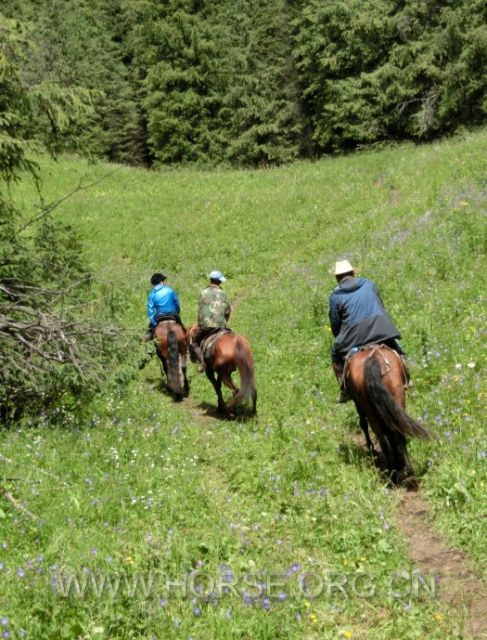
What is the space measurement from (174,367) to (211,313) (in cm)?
164

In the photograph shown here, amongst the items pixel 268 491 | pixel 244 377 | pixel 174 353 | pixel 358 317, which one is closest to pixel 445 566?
pixel 268 491

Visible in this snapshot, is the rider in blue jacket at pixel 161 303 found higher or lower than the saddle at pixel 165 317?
higher

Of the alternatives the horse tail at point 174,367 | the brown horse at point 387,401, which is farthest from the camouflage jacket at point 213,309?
the brown horse at point 387,401

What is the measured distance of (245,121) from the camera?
4631 centimetres

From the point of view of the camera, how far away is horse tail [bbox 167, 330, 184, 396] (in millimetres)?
11945

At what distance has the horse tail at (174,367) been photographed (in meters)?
11.9

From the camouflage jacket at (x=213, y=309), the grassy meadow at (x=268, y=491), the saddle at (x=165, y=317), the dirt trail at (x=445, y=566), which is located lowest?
the dirt trail at (x=445, y=566)

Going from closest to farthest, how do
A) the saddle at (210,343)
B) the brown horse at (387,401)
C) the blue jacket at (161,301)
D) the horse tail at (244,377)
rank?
the brown horse at (387,401) → the horse tail at (244,377) → the saddle at (210,343) → the blue jacket at (161,301)

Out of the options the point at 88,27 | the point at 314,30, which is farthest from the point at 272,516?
the point at 88,27

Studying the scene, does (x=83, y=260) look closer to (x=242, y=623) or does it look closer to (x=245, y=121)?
(x=242, y=623)

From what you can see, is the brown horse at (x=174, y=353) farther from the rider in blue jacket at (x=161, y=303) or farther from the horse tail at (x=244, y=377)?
the horse tail at (x=244, y=377)

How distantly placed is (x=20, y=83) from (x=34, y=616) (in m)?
8.57

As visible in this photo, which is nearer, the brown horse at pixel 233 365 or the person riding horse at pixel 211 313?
the brown horse at pixel 233 365

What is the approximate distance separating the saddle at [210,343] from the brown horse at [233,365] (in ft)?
0.10
